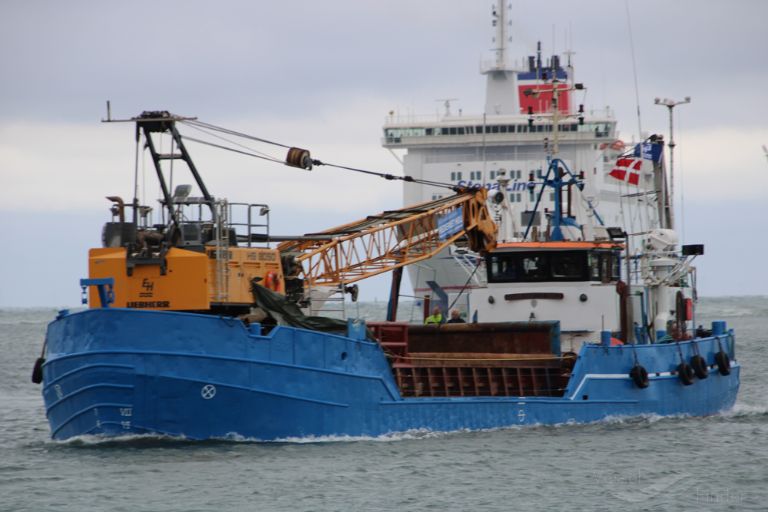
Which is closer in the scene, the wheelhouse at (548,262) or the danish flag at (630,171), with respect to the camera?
the wheelhouse at (548,262)

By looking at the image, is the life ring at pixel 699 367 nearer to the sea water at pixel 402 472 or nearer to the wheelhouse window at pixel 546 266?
the wheelhouse window at pixel 546 266

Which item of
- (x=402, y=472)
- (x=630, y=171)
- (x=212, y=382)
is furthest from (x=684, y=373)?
(x=212, y=382)

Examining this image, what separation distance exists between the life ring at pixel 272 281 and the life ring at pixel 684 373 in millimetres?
10283

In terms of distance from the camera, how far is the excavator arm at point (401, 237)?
85.7 feet

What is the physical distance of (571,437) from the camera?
81.6ft

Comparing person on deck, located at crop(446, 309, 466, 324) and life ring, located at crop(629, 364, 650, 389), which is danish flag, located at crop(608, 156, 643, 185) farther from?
person on deck, located at crop(446, 309, 466, 324)

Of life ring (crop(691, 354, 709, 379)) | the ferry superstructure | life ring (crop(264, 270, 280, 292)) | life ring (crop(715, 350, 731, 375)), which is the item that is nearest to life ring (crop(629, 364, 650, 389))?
life ring (crop(691, 354, 709, 379))

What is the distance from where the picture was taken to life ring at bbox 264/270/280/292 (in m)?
22.9

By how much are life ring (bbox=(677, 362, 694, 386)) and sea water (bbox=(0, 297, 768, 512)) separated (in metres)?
3.19

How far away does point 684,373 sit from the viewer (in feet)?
95.3

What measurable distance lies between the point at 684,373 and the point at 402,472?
10416mm

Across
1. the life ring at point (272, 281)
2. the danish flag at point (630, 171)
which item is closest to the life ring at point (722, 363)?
the danish flag at point (630, 171)

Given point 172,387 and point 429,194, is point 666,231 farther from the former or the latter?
point 429,194

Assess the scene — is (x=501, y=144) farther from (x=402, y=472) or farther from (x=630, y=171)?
(x=402, y=472)
